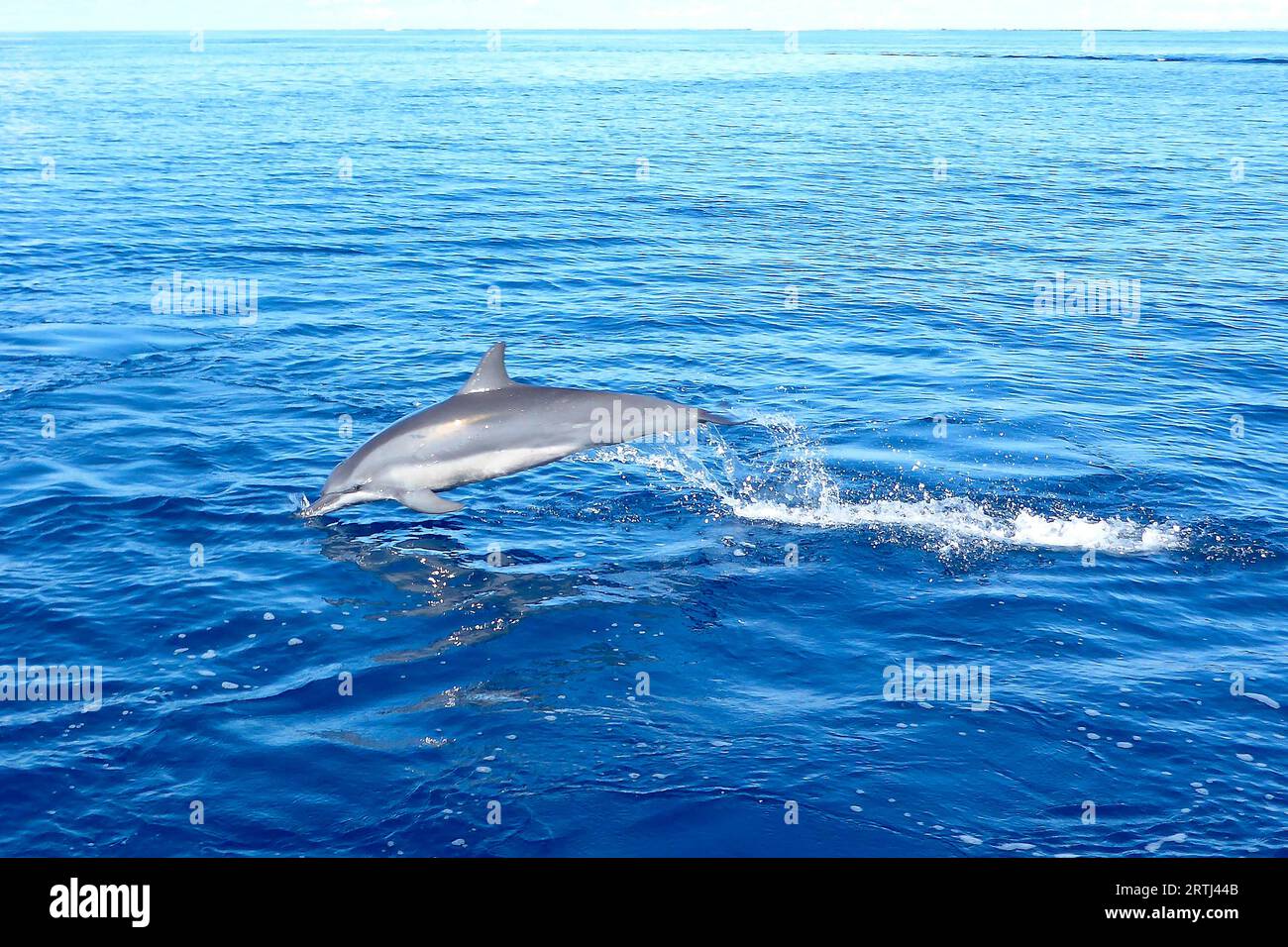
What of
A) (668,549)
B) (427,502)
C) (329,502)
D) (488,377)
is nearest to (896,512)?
(668,549)

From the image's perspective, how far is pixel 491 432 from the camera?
15.7 m

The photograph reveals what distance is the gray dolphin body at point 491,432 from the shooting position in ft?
51.1

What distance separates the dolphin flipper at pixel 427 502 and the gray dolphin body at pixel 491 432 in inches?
0.5

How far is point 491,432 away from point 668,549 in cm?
277

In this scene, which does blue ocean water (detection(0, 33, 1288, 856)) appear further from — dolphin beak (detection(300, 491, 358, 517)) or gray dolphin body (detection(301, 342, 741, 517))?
gray dolphin body (detection(301, 342, 741, 517))

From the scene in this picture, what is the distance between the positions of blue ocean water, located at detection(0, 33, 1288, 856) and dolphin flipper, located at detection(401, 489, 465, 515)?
74cm

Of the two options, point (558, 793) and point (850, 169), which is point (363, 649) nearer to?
point (558, 793)

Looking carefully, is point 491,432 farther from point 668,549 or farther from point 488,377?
point 668,549

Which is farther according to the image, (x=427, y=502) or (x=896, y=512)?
(x=896, y=512)

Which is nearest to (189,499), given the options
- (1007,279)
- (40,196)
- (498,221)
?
(1007,279)

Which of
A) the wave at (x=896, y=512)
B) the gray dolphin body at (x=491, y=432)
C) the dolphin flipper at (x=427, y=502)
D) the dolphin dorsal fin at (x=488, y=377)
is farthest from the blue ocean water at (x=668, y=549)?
the dolphin dorsal fin at (x=488, y=377)

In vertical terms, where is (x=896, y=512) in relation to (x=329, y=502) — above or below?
below

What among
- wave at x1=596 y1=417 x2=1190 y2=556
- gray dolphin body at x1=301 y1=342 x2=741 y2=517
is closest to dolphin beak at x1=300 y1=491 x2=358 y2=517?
gray dolphin body at x1=301 y1=342 x2=741 y2=517

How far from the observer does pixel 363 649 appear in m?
13.6
